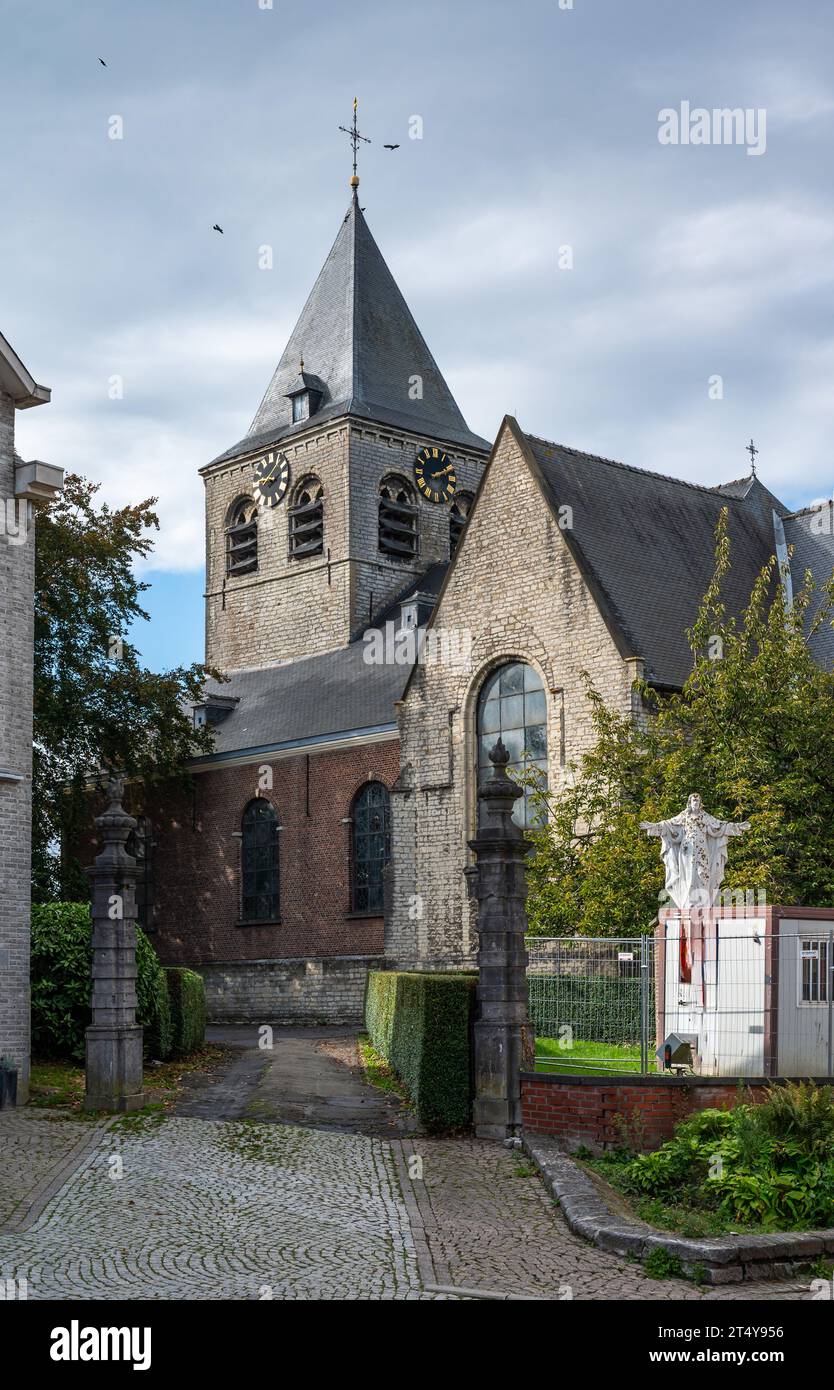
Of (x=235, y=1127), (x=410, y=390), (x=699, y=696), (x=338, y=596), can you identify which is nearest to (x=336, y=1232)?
(x=235, y=1127)

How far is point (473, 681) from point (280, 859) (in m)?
8.31

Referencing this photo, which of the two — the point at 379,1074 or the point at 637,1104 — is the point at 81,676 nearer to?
the point at 379,1074

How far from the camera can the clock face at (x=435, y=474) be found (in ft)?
134

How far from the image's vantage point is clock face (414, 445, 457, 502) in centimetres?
4091

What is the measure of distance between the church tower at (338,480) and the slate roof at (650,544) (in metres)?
10.7

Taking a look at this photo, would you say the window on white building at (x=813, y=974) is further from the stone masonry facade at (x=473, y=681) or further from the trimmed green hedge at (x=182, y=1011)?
the stone masonry facade at (x=473, y=681)

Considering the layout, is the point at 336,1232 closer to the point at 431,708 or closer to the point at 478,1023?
the point at 478,1023

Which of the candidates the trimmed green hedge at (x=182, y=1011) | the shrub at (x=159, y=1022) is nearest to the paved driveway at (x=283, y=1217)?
the shrub at (x=159, y=1022)

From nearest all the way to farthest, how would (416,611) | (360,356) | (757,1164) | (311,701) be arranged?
(757,1164) → (416,611) → (311,701) → (360,356)

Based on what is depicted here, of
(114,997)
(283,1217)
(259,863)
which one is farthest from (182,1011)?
(259,863)

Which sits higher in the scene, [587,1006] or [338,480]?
[338,480]

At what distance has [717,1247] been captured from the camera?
8875mm

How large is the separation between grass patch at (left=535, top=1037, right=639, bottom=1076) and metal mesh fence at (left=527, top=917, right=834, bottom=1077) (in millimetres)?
10

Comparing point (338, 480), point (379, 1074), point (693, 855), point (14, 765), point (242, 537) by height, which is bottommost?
point (379, 1074)
